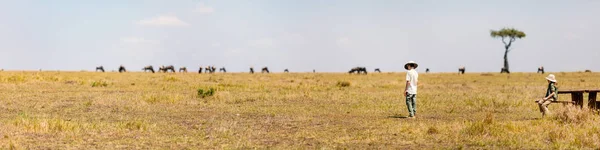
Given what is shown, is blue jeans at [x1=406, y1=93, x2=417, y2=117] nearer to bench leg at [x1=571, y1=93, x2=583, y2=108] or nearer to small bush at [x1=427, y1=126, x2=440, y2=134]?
small bush at [x1=427, y1=126, x2=440, y2=134]

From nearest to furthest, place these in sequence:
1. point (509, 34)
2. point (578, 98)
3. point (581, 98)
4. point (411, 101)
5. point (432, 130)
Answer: point (432, 130) < point (581, 98) < point (578, 98) < point (411, 101) < point (509, 34)

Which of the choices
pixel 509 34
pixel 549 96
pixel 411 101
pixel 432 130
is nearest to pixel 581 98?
pixel 549 96

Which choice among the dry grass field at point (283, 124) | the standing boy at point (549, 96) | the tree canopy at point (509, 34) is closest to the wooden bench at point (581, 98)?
the standing boy at point (549, 96)

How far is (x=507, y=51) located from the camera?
82.6m

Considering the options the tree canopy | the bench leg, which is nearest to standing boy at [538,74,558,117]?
the bench leg

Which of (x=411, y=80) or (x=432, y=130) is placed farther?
(x=411, y=80)

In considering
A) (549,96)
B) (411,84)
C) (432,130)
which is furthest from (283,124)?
(549,96)

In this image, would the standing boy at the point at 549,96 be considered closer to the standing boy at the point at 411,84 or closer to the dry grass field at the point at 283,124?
the dry grass field at the point at 283,124

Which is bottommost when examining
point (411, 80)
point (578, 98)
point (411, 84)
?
point (578, 98)

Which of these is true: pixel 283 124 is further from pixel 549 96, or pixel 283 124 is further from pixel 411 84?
pixel 549 96

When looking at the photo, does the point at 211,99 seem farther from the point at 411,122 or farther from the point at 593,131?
the point at 593,131

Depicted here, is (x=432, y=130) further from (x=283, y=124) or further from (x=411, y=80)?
(x=283, y=124)

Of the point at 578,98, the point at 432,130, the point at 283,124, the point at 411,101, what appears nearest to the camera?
the point at 432,130

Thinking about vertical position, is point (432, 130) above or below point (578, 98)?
below
